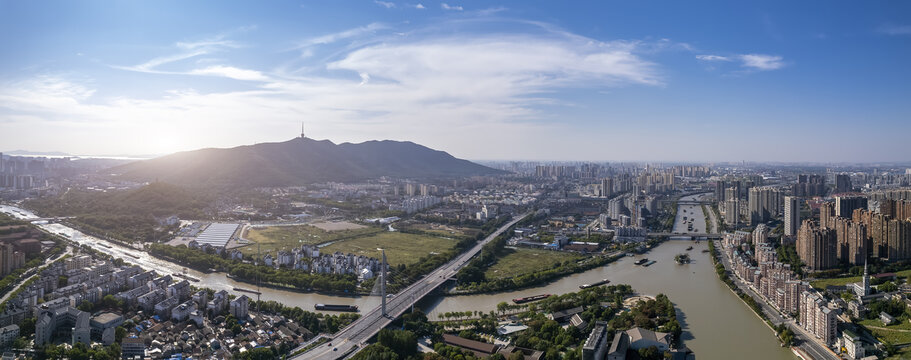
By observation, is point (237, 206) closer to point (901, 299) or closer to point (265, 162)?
point (265, 162)

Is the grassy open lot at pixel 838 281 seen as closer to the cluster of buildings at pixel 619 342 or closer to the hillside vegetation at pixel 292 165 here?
the cluster of buildings at pixel 619 342

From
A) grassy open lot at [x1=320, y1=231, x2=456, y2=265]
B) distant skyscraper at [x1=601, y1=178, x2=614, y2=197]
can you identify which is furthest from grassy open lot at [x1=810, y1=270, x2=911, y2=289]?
distant skyscraper at [x1=601, y1=178, x2=614, y2=197]

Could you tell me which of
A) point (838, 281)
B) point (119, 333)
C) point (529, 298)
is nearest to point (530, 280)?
point (529, 298)

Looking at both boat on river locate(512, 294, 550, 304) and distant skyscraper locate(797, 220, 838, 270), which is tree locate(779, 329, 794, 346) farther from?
distant skyscraper locate(797, 220, 838, 270)

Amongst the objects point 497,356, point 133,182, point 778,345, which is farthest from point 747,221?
point 133,182

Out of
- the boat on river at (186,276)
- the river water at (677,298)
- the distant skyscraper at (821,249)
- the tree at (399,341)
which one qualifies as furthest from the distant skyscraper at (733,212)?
the boat on river at (186,276)
